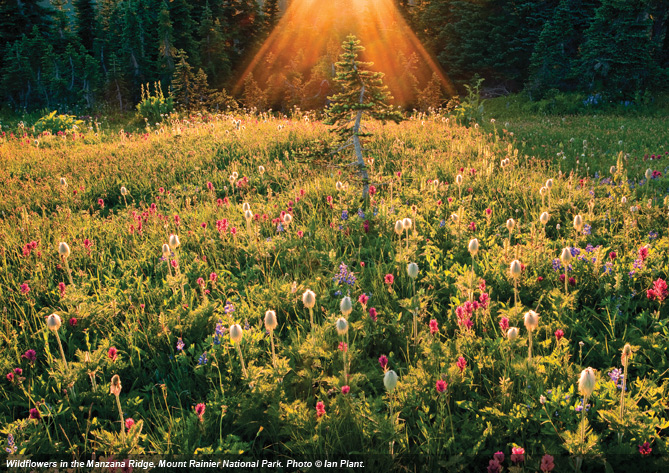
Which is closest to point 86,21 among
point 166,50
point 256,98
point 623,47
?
point 166,50

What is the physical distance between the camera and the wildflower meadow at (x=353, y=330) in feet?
6.78

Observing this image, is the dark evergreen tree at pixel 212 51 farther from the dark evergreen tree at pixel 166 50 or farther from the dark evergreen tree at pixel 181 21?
the dark evergreen tree at pixel 181 21

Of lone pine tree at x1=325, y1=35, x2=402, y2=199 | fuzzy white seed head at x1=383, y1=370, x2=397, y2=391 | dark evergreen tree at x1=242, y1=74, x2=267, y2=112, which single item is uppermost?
dark evergreen tree at x1=242, y1=74, x2=267, y2=112

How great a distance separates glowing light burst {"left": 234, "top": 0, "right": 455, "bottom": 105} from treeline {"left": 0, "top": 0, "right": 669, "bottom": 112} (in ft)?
3.61

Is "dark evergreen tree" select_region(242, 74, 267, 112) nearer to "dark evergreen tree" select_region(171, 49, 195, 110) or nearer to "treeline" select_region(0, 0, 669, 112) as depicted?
"treeline" select_region(0, 0, 669, 112)

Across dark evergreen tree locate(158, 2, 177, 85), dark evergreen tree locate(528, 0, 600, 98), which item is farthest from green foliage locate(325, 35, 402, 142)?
dark evergreen tree locate(158, 2, 177, 85)

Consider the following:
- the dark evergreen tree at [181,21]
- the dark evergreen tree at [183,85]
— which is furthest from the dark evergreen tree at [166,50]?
the dark evergreen tree at [183,85]

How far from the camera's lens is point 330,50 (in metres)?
25.0

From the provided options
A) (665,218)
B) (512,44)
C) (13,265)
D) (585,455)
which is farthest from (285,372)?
(512,44)

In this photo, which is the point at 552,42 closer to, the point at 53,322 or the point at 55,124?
the point at 55,124

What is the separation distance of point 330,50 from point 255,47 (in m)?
13.3

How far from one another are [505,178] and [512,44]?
96.3 ft

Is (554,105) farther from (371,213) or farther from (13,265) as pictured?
(13,265)

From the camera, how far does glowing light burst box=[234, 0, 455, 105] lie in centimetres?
2481
